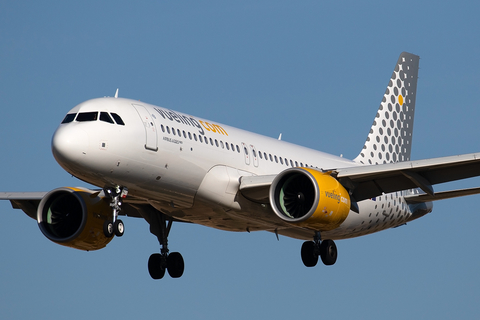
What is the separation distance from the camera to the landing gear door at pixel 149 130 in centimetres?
2543

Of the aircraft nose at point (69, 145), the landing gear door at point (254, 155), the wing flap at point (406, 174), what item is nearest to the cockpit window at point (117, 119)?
the aircraft nose at point (69, 145)

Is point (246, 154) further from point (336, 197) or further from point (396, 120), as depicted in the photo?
point (396, 120)

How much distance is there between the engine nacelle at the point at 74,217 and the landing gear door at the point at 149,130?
646 cm

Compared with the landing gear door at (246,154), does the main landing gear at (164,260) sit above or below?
below

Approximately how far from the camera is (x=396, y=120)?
4175cm

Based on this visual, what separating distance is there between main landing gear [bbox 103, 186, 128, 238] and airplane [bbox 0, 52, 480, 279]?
0.11 ft

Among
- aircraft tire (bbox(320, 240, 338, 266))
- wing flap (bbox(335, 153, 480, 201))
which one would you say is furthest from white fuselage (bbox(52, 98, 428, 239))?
wing flap (bbox(335, 153, 480, 201))

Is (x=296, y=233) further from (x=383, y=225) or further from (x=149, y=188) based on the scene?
(x=149, y=188)

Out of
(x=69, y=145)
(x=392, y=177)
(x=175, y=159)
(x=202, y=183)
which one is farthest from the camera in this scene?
(x=392, y=177)

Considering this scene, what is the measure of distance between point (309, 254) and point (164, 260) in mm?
6126

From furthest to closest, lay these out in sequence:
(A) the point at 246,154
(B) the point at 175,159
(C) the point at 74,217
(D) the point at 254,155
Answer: (C) the point at 74,217 → (D) the point at 254,155 → (A) the point at 246,154 → (B) the point at 175,159

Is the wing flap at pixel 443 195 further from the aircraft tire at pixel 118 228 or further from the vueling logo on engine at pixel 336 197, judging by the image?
the aircraft tire at pixel 118 228

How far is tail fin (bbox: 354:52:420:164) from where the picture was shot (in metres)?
39.8

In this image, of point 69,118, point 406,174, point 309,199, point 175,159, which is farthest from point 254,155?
point 69,118
